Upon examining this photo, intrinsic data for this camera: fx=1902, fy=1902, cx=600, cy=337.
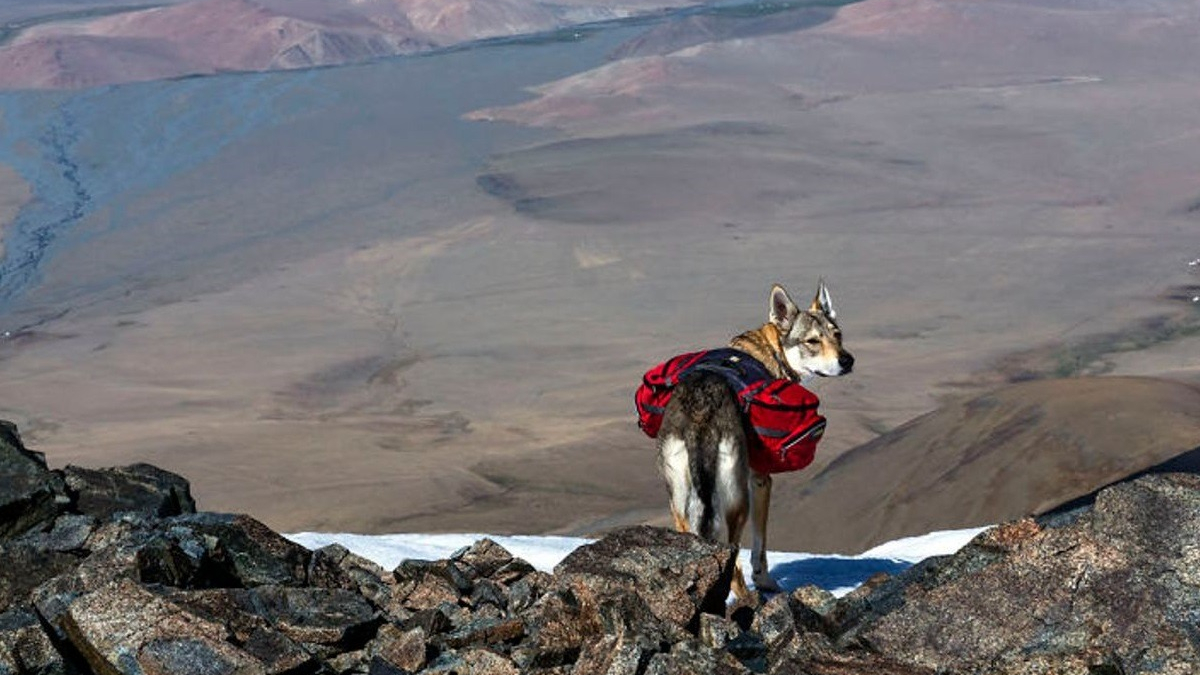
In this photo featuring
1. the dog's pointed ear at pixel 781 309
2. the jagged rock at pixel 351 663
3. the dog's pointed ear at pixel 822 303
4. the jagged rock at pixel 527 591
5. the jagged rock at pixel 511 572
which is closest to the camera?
the jagged rock at pixel 351 663

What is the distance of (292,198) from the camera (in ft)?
471

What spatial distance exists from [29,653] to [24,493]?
242 cm

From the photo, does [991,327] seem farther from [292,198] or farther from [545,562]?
[545,562]

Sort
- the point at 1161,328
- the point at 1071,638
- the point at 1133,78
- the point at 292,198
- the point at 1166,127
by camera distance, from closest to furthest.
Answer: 1. the point at 1071,638
2. the point at 1161,328
3. the point at 292,198
4. the point at 1166,127
5. the point at 1133,78

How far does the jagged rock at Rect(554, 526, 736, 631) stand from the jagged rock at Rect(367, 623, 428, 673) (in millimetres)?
770

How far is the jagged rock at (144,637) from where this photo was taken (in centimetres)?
762

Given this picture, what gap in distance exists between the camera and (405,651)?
805cm

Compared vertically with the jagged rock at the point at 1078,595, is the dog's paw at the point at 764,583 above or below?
below

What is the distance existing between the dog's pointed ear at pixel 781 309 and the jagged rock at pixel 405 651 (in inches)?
A: 168

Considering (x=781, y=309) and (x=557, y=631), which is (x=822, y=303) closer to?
(x=781, y=309)

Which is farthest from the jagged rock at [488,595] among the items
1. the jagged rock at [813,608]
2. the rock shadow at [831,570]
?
the rock shadow at [831,570]

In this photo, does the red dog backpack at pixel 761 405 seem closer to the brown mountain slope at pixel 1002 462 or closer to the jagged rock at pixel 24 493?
the jagged rock at pixel 24 493

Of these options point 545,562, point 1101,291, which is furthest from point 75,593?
point 1101,291

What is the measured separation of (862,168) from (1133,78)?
2112 inches
